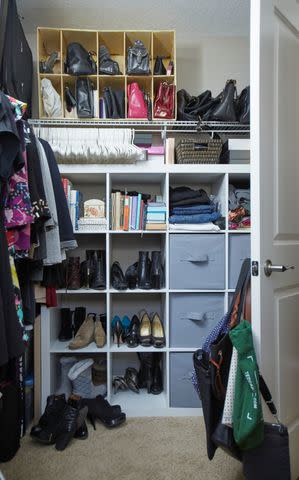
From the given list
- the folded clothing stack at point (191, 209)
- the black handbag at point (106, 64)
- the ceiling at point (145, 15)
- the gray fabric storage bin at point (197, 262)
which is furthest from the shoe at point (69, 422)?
the ceiling at point (145, 15)

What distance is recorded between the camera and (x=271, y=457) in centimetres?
90

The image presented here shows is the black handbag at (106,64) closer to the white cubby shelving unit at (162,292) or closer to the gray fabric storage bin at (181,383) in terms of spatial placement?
the white cubby shelving unit at (162,292)

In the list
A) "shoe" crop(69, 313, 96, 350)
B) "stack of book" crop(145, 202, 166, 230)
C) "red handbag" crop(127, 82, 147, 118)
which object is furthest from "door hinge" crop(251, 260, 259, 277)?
"red handbag" crop(127, 82, 147, 118)

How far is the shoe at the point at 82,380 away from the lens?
5.72 feet

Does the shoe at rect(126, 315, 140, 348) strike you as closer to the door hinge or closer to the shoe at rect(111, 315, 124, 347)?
the shoe at rect(111, 315, 124, 347)

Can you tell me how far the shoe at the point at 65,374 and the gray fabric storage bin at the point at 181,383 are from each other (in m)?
0.66

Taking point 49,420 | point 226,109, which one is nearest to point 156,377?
point 49,420

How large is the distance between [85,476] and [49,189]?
4.34 feet

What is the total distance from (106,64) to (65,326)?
1.77 m

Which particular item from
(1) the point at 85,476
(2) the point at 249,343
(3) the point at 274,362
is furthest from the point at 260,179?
(1) the point at 85,476

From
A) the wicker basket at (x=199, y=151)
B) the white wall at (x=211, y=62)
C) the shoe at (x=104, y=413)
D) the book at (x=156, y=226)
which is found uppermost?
the white wall at (x=211, y=62)

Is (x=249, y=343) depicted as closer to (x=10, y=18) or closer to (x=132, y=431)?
(x=132, y=431)

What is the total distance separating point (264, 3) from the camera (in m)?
0.98

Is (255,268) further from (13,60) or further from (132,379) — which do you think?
(13,60)
